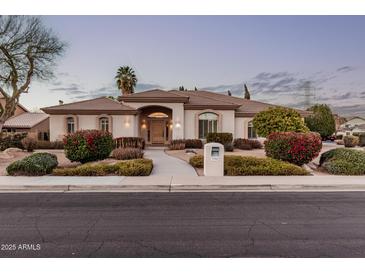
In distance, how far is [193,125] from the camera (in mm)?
25203

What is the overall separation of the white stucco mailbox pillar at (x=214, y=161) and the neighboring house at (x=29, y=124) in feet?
96.4

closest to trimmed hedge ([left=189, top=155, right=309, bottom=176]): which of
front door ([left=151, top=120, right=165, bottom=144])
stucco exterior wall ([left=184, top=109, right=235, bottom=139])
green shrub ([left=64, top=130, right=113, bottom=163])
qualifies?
green shrub ([left=64, top=130, right=113, bottom=163])

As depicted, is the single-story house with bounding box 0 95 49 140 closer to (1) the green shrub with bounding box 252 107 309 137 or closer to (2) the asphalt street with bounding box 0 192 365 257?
(1) the green shrub with bounding box 252 107 309 137

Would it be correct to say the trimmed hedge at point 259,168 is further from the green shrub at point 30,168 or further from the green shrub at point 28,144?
the green shrub at point 28,144

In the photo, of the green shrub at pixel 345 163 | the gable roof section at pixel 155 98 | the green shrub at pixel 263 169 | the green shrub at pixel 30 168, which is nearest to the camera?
the green shrub at pixel 30 168

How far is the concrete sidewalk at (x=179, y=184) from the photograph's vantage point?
30.8ft

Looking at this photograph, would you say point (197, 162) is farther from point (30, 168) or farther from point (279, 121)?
point (279, 121)

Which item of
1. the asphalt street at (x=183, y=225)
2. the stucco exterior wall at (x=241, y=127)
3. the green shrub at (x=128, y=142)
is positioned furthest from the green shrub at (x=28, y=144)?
the stucco exterior wall at (x=241, y=127)

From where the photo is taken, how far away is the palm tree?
4141cm

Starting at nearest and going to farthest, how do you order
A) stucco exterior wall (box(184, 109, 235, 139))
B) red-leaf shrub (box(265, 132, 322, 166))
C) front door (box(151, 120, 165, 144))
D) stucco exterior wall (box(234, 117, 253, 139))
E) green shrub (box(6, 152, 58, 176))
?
green shrub (box(6, 152, 58, 176)), red-leaf shrub (box(265, 132, 322, 166)), stucco exterior wall (box(184, 109, 235, 139)), stucco exterior wall (box(234, 117, 253, 139)), front door (box(151, 120, 165, 144))

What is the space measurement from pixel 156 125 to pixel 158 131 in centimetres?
70

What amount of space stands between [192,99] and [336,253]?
23.7 m

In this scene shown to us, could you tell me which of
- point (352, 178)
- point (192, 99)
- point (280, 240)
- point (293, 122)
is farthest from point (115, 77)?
point (280, 240)

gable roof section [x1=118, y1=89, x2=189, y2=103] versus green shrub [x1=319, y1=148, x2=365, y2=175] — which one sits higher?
gable roof section [x1=118, y1=89, x2=189, y2=103]
